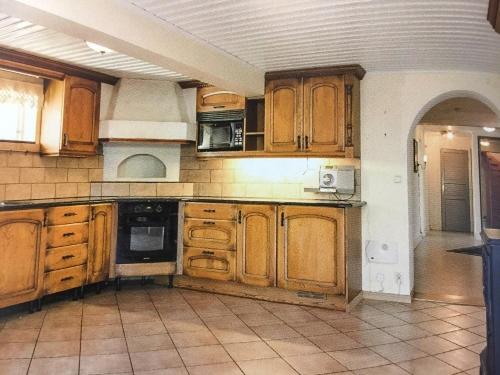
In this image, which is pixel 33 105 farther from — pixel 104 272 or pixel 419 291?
pixel 419 291

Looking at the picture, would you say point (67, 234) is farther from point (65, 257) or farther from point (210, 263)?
point (210, 263)

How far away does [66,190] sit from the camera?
419cm

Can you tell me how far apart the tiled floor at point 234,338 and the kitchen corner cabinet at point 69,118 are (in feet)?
5.25

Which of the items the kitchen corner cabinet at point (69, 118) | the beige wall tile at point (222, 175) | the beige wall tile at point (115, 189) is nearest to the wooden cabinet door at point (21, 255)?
the kitchen corner cabinet at point (69, 118)

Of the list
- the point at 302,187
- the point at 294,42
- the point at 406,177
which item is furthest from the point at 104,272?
the point at 406,177

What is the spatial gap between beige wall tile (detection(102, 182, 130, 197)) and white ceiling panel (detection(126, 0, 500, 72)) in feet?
7.20

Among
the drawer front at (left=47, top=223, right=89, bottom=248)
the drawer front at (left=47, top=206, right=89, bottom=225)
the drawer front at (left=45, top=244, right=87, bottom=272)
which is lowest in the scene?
the drawer front at (left=45, top=244, right=87, bottom=272)

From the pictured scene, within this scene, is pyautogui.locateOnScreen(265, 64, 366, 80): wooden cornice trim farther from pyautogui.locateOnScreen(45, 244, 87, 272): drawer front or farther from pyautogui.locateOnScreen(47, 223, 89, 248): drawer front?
pyautogui.locateOnScreen(45, 244, 87, 272): drawer front

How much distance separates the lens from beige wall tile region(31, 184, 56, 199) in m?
3.89

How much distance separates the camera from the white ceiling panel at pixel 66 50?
2973mm

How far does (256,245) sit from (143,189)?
1752mm

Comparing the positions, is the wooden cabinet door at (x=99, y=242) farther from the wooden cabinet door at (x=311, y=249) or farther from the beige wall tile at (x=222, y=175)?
the wooden cabinet door at (x=311, y=249)

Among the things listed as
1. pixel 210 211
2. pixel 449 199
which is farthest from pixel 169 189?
pixel 449 199

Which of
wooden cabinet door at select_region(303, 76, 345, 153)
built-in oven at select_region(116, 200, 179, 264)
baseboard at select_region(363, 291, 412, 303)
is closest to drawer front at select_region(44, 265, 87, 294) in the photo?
built-in oven at select_region(116, 200, 179, 264)
